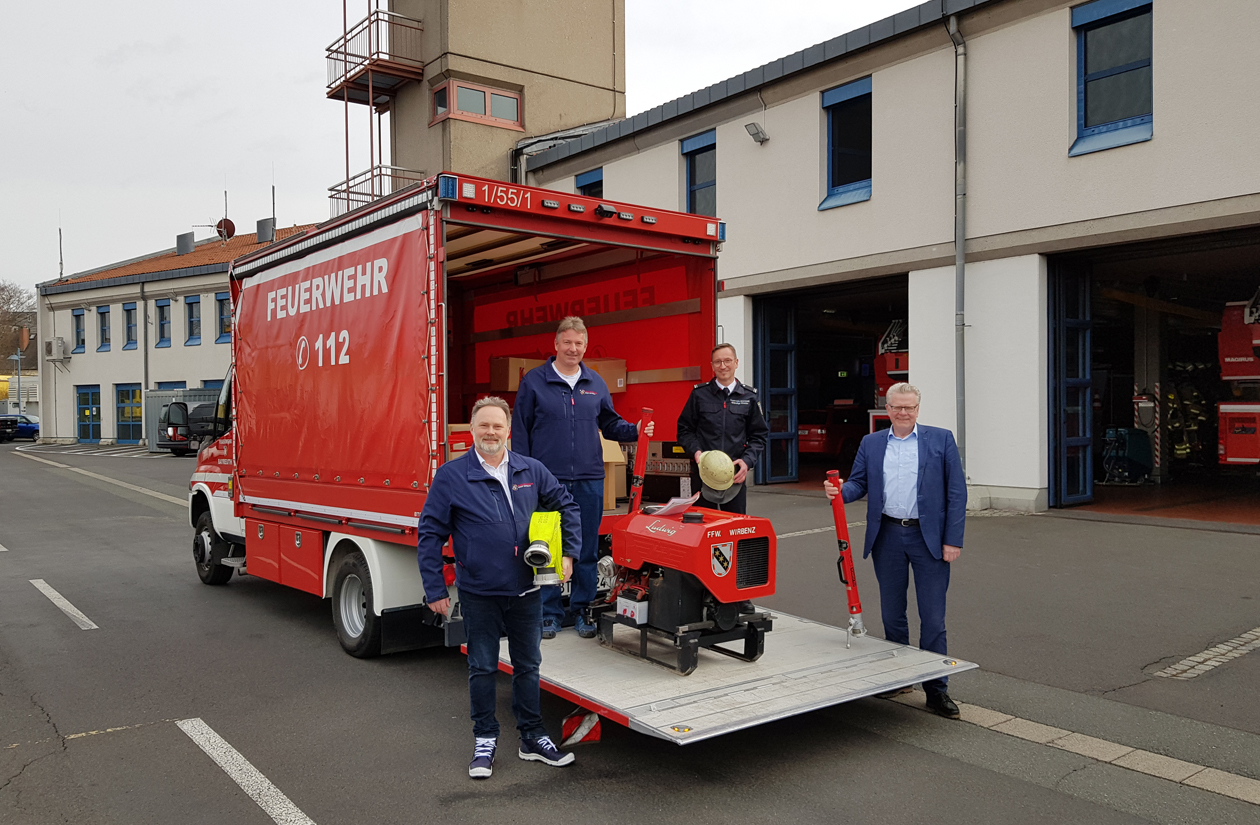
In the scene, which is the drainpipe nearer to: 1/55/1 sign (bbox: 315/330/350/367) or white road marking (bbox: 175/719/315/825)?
1/55/1 sign (bbox: 315/330/350/367)

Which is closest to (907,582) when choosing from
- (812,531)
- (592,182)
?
(812,531)

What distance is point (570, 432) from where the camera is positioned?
18.9 feet

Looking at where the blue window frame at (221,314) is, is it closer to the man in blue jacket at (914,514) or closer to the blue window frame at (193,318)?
the blue window frame at (193,318)

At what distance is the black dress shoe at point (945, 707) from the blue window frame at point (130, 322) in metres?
41.0

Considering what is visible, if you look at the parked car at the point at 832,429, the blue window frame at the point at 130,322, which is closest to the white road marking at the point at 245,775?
the parked car at the point at 832,429

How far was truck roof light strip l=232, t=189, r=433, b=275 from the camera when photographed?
225 inches

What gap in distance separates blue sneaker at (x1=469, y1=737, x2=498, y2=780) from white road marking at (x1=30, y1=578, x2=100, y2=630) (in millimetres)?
4699

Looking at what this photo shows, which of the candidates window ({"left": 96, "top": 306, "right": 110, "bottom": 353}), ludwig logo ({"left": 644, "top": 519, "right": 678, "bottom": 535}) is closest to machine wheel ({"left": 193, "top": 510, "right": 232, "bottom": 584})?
ludwig logo ({"left": 644, "top": 519, "right": 678, "bottom": 535})

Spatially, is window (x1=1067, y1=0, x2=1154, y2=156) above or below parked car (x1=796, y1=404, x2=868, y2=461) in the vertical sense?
above

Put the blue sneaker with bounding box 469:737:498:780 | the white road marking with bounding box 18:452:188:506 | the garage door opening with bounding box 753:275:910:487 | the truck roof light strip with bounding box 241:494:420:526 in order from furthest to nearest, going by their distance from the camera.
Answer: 1. the white road marking with bounding box 18:452:188:506
2. the garage door opening with bounding box 753:275:910:487
3. the truck roof light strip with bounding box 241:494:420:526
4. the blue sneaker with bounding box 469:737:498:780

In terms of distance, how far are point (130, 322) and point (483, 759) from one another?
135ft

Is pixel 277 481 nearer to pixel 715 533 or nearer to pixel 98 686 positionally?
pixel 98 686

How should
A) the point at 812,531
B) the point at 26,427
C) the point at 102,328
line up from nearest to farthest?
the point at 812,531 < the point at 102,328 < the point at 26,427

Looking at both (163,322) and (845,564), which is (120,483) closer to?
(163,322)
